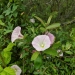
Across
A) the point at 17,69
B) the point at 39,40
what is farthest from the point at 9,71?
the point at 39,40

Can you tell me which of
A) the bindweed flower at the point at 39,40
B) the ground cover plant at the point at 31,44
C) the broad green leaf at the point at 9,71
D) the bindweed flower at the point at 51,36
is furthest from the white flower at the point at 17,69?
the bindweed flower at the point at 51,36

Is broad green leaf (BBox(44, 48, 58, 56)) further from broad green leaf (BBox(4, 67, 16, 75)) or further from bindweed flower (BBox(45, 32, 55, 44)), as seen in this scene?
broad green leaf (BBox(4, 67, 16, 75))

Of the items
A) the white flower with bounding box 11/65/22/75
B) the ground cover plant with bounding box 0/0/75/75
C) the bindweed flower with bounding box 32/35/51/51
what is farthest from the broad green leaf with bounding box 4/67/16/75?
the bindweed flower with bounding box 32/35/51/51

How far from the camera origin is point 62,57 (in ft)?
6.54

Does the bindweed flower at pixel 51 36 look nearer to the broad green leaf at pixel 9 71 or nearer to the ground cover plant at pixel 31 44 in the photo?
the ground cover plant at pixel 31 44

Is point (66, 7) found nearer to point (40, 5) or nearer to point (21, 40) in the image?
point (40, 5)

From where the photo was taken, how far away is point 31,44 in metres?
1.63

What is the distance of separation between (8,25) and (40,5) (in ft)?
2.70

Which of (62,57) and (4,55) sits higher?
(4,55)

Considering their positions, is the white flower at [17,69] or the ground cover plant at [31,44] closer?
the ground cover plant at [31,44]

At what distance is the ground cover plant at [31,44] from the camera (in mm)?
1559

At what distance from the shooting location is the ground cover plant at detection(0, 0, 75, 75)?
1559 millimetres

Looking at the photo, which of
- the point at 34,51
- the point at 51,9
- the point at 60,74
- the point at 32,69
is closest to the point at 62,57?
the point at 60,74

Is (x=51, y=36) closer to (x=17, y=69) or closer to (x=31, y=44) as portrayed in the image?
(x=31, y=44)
